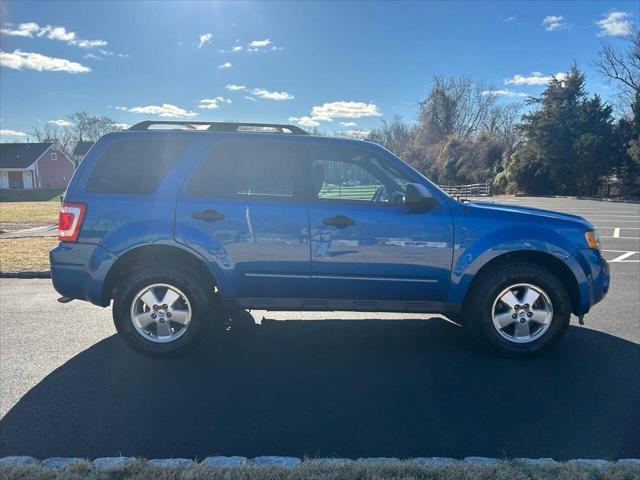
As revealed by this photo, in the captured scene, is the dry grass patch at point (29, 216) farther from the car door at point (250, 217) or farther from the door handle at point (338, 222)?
the door handle at point (338, 222)

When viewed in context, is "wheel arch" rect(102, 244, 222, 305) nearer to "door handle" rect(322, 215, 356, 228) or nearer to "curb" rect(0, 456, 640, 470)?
"door handle" rect(322, 215, 356, 228)

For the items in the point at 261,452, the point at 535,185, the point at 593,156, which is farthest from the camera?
the point at 535,185

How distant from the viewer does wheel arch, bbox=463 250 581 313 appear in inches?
165

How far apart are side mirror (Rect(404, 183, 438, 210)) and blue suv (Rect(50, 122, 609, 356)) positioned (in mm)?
12

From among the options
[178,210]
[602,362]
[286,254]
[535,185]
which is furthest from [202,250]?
[535,185]

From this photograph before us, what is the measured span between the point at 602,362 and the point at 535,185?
3641 cm

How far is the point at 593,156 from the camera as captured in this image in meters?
32.3

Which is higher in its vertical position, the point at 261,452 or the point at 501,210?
the point at 501,210

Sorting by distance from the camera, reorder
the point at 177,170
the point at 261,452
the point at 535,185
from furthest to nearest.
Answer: the point at 535,185
the point at 177,170
the point at 261,452

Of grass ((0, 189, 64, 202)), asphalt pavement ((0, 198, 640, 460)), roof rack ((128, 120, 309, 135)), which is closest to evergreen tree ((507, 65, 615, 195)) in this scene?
asphalt pavement ((0, 198, 640, 460))

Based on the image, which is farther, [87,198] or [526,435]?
[87,198]

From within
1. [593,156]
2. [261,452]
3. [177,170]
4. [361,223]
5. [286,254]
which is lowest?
[261,452]

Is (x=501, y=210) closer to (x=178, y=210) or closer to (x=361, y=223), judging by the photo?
(x=361, y=223)

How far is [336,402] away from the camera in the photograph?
11.2ft
